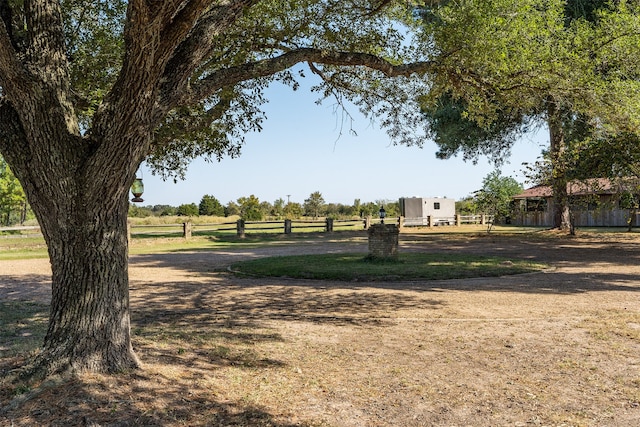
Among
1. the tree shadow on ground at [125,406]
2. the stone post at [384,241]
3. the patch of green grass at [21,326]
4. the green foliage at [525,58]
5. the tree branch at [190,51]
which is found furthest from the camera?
the stone post at [384,241]

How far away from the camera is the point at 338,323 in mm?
6625

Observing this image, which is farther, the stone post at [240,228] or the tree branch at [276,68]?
the stone post at [240,228]

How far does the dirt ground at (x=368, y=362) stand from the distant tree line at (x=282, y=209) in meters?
37.4

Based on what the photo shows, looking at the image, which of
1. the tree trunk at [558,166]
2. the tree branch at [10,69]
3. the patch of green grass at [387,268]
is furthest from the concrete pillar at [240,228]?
the tree branch at [10,69]

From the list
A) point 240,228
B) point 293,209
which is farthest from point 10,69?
point 293,209

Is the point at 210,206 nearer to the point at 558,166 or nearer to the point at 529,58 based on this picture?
the point at 558,166

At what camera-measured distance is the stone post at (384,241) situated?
43.6ft

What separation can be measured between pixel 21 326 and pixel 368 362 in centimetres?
472

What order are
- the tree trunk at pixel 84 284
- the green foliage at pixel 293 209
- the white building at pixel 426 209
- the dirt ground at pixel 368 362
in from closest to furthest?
the dirt ground at pixel 368 362
the tree trunk at pixel 84 284
the white building at pixel 426 209
the green foliage at pixel 293 209

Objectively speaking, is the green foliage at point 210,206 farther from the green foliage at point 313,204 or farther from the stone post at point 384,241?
the stone post at point 384,241

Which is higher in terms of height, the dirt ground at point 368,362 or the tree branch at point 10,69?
the tree branch at point 10,69

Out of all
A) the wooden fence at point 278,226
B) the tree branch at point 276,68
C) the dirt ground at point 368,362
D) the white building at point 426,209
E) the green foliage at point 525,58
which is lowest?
the dirt ground at point 368,362

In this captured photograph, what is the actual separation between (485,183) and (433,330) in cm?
4004

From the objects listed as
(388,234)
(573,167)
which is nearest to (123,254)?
(388,234)
